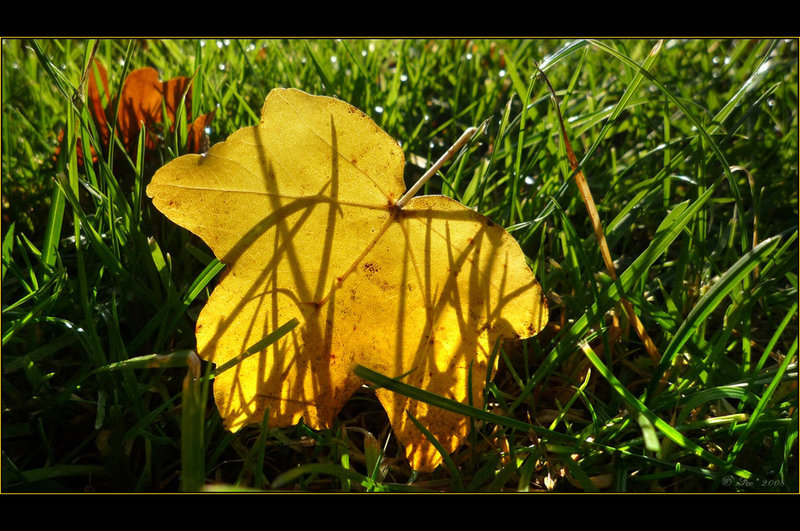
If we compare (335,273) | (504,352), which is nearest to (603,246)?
(504,352)

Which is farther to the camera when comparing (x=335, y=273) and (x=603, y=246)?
(x=603, y=246)

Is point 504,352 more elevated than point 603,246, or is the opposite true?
point 603,246

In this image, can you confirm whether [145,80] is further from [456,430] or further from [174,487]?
[456,430]

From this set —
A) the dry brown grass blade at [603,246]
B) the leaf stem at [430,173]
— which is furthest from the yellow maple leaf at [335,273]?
the dry brown grass blade at [603,246]

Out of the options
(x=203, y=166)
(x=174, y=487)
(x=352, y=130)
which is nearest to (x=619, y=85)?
(x=352, y=130)

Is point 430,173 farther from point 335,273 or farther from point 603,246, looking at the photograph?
point 603,246

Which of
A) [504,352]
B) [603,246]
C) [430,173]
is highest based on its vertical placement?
[430,173]

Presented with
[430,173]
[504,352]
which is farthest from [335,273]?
[504,352]

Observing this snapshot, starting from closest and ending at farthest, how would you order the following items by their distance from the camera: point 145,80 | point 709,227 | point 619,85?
point 709,227 → point 145,80 → point 619,85

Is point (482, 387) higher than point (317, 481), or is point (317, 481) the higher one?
point (482, 387)
